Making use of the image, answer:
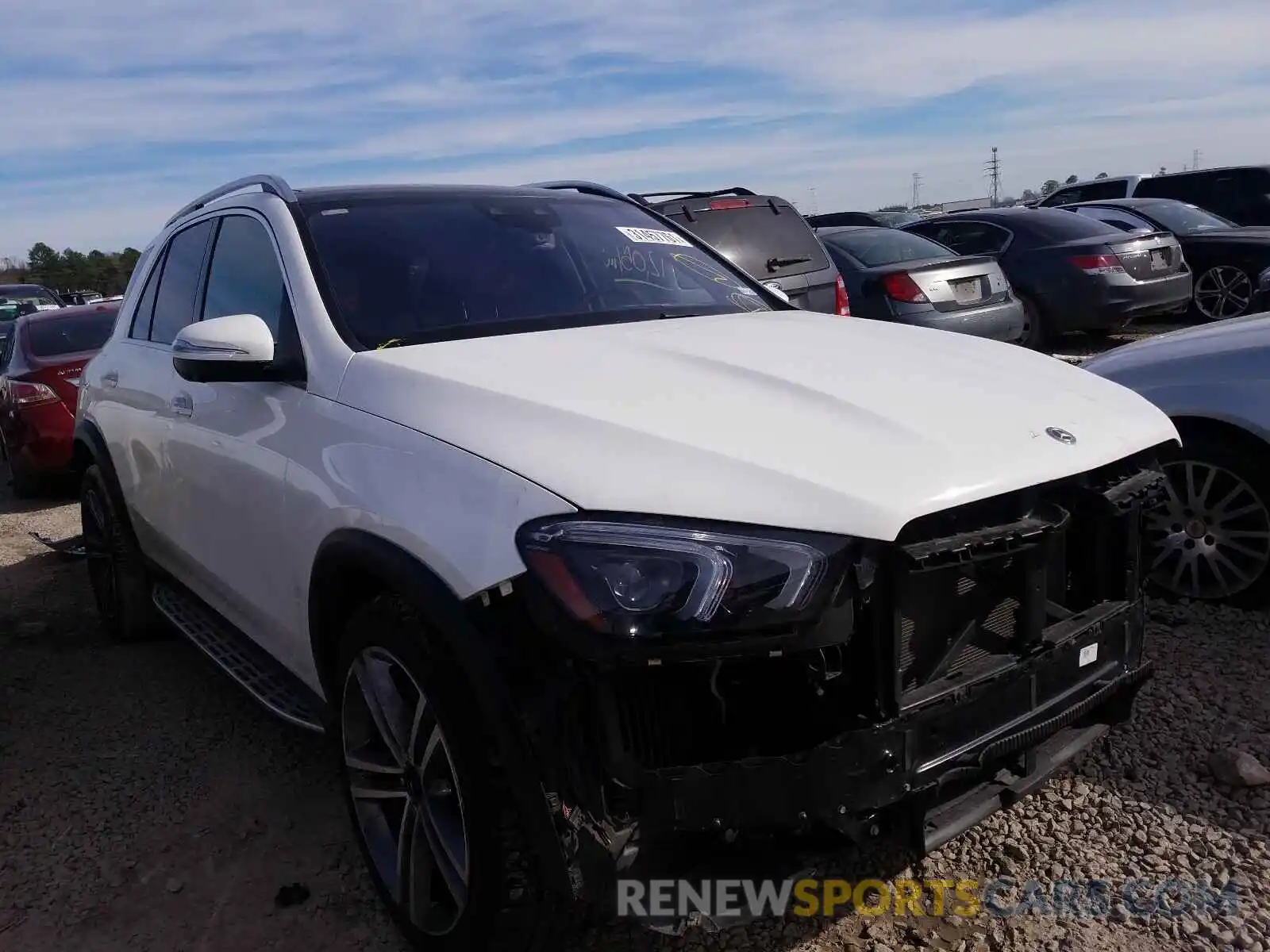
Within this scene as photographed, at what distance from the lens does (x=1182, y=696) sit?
3.34m

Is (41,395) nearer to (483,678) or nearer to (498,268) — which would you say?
(498,268)

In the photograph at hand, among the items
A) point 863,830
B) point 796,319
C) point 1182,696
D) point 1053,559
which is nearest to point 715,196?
point 796,319

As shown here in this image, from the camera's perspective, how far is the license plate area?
847 cm

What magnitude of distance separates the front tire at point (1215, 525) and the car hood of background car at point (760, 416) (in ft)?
4.32

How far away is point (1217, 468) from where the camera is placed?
376cm

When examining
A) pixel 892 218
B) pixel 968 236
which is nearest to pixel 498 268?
pixel 968 236

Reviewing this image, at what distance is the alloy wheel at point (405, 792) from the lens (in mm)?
2195

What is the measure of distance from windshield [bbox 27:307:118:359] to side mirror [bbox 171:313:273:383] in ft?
19.9

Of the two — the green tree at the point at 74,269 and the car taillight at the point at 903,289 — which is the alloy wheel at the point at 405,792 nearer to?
the car taillight at the point at 903,289

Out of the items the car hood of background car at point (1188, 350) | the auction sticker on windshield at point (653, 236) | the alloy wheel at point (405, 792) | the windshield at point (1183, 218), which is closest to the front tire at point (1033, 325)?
the windshield at point (1183, 218)

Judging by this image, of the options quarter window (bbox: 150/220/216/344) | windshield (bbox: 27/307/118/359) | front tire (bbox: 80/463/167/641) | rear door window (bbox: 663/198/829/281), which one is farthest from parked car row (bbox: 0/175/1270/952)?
windshield (bbox: 27/307/118/359)

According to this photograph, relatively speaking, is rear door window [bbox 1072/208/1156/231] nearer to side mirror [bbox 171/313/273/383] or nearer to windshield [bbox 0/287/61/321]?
side mirror [bbox 171/313/273/383]

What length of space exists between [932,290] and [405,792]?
699 centimetres

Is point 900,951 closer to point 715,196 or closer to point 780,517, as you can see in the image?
point 780,517
